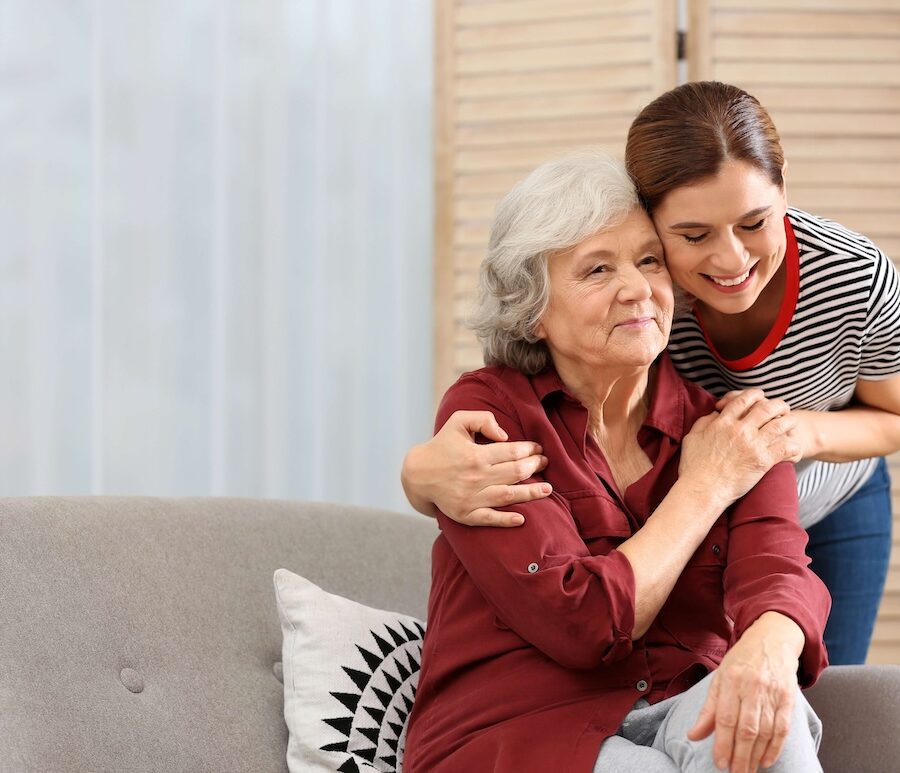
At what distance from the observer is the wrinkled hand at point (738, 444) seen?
1.47m

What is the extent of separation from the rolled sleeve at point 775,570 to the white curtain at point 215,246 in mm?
1651

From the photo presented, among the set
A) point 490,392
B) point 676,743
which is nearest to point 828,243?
point 490,392

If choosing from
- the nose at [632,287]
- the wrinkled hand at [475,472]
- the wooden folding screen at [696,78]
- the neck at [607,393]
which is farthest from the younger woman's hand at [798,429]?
the wooden folding screen at [696,78]

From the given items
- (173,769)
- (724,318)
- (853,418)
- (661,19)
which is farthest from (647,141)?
(661,19)

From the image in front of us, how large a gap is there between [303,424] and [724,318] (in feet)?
4.95

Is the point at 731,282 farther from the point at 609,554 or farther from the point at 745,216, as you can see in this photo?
the point at 609,554

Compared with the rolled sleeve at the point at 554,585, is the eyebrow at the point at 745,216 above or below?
above

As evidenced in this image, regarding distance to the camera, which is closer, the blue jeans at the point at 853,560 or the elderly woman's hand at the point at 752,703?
the elderly woman's hand at the point at 752,703

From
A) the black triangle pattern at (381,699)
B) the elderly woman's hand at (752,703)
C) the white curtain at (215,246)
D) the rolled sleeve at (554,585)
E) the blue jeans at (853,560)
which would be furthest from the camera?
the white curtain at (215,246)

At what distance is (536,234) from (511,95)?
57.6 inches

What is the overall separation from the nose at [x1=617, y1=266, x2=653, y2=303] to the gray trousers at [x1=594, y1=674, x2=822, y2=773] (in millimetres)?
517

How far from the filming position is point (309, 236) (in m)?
2.97

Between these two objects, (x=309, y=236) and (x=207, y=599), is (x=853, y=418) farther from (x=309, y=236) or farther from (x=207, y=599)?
(x=309, y=236)

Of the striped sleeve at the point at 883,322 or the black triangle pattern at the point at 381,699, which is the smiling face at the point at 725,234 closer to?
the striped sleeve at the point at 883,322
